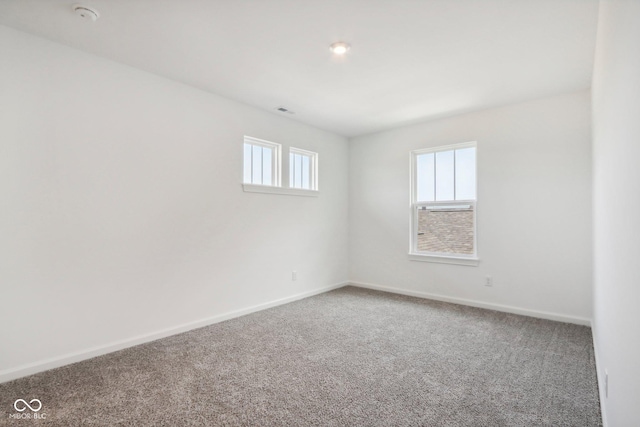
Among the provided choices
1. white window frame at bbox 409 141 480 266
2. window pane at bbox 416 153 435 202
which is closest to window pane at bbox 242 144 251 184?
white window frame at bbox 409 141 480 266

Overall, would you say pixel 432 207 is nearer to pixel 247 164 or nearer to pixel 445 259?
pixel 445 259

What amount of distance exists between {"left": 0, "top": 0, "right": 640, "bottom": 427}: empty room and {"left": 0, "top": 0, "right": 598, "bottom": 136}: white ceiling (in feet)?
0.08

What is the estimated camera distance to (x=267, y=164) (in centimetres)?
433

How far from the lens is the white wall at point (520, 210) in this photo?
11.6 feet

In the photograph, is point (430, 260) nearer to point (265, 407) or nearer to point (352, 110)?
point (352, 110)

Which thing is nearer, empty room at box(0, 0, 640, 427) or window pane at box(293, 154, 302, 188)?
empty room at box(0, 0, 640, 427)

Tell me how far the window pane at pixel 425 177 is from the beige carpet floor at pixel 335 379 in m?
1.91

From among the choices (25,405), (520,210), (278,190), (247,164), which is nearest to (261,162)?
(247,164)

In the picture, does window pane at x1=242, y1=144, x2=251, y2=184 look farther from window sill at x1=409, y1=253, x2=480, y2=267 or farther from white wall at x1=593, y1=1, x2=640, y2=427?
white wall at x1=593, y1=1, x2=640, y2=427

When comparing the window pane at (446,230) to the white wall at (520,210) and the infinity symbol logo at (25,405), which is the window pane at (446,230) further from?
the infinity symbol logo at (25,405)

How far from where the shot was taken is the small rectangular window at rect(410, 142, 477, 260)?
14.2 ft

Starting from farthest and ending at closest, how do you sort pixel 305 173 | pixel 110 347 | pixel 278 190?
1. pixel 305 173
2. pixel 278 190
3. pixel 110 347

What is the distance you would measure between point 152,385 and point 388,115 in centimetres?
392

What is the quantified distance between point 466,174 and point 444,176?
0.99 ft
